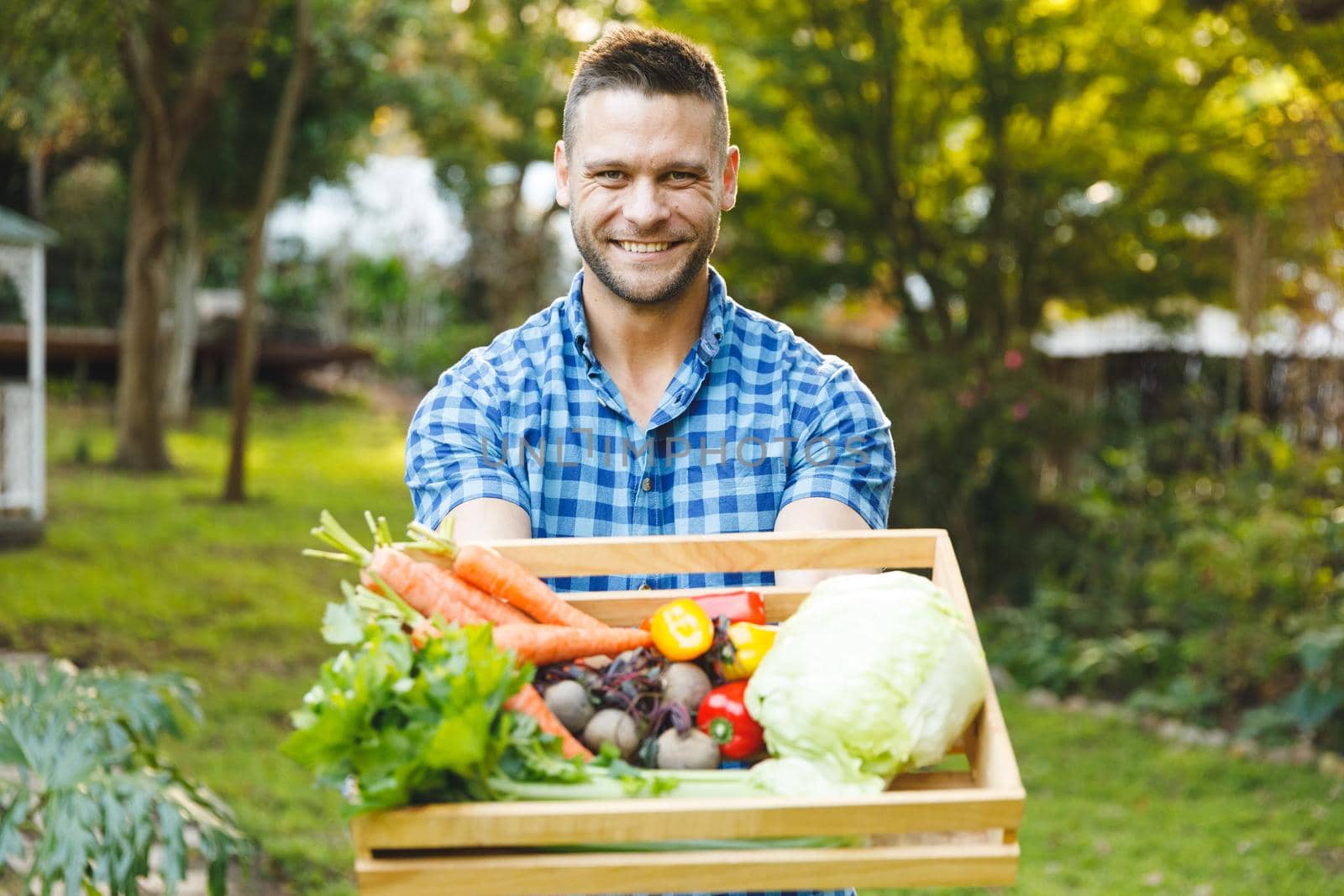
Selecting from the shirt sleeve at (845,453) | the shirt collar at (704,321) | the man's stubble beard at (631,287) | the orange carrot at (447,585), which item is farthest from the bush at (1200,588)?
the orange carrot at (447,585)

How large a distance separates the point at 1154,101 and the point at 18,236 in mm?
10679

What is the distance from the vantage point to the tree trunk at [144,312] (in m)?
15.9

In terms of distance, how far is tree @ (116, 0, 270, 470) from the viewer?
14.4 metres

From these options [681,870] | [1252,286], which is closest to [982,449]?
[1252,286]

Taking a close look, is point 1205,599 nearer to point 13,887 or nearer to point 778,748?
point 13,887

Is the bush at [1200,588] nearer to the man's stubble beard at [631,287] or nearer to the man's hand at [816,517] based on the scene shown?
the man's hand at [816,517]

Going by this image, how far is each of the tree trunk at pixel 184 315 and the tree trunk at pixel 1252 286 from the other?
15.9 m

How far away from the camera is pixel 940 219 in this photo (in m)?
12.4

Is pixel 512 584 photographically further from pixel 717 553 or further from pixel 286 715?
pixel 286 715

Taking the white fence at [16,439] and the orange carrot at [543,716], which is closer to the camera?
the orange carrot at [543,716]

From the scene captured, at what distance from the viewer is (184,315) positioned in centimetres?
2158

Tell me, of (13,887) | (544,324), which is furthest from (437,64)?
(544,324)

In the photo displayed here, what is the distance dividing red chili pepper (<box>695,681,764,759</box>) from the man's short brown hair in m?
1.03

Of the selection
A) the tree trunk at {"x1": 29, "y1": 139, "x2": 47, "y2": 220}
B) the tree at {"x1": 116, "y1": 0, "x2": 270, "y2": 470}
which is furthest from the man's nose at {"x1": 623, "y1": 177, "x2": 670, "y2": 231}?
the tree trunk at {"x1": 29, "y1": 139, "x2": 47, "y2": 220}
